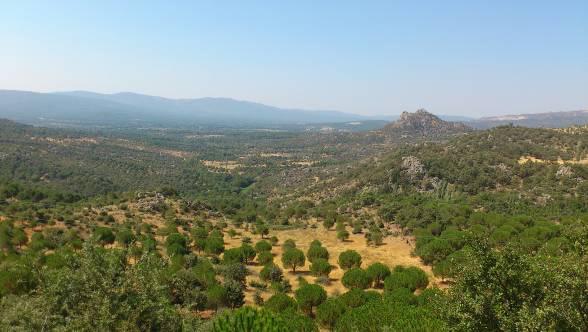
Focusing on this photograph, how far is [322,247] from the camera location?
53.5 metres

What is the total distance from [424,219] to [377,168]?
183 feet

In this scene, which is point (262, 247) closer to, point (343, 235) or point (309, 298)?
point (343, 235)

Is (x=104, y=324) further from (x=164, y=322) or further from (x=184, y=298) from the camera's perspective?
(x=184, y=298)

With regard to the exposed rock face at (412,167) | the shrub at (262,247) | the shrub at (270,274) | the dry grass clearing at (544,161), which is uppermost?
the dry grass clearing at (544,161)

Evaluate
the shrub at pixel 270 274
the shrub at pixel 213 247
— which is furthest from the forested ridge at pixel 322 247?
the shrub at pixel 270 274

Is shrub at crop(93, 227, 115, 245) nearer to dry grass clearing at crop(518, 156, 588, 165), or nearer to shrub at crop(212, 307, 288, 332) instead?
shrub at crop(212, 307, 288, 332)

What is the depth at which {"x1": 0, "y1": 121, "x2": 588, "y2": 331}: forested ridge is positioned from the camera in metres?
17.0

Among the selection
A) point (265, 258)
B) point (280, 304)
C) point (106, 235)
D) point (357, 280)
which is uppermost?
point (280, 304)

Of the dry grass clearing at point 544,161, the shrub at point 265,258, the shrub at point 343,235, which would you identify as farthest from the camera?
the dry grass clearing at point 544,161

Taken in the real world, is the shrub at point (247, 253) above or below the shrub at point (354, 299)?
below

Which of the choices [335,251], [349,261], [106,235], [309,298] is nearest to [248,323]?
[309,298]

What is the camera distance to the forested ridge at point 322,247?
1705 centimetres

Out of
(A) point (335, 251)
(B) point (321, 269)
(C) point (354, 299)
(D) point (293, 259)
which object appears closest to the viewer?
(C) point (354, 299)

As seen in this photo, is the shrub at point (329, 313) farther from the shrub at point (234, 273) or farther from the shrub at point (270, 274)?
the shrub at point (270, 274)
